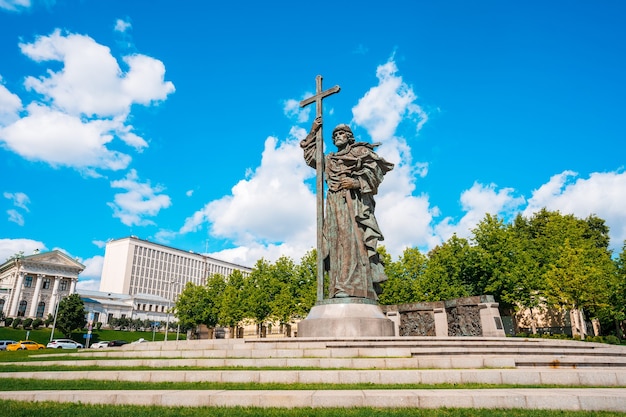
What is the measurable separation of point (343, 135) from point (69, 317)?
195ft

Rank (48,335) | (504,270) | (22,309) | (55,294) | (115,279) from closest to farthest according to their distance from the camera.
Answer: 1. (504,270)
2. (48,335)
3. (22,309)
4. (55,294)
5. (115,279)

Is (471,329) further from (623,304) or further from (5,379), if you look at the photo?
(623,304)

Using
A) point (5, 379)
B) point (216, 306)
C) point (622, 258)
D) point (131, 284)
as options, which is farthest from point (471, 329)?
point (131, 284)

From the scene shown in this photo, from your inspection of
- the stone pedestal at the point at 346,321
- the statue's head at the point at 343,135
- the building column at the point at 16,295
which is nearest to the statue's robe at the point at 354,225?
the statue's head at the point at 343,135

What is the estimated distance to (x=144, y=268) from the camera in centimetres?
12256

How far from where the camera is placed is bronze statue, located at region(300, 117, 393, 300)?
47.9 ft

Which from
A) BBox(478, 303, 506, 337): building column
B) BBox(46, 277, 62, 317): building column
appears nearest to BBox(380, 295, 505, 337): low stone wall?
BBox(478, 303, 506, 337): building column

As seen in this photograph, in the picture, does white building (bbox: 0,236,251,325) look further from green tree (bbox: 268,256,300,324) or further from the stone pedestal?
the stone pedestal

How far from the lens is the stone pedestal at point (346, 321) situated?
12867 millimetres

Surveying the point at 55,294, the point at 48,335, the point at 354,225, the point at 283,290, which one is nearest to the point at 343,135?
the point at 354,225

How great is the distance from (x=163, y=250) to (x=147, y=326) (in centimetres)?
4440

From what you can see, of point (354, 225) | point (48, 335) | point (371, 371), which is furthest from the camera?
point (48, 335)

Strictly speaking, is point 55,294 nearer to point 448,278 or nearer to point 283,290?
point 283,290

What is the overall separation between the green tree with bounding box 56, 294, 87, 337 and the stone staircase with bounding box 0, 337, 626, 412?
178 feet
